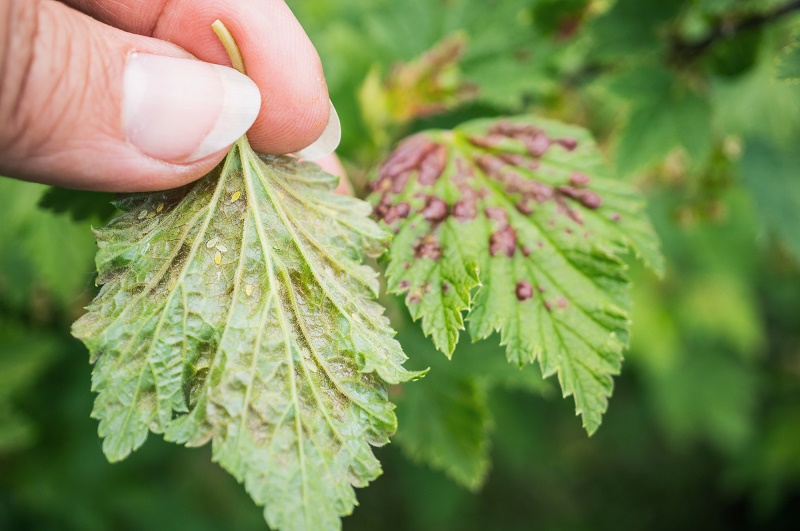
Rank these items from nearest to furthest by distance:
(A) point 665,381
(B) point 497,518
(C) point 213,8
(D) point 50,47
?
1. (D) point 50,47
2. (C) point 213,8
3. (A) point 665,381
4. (B) point 497,518

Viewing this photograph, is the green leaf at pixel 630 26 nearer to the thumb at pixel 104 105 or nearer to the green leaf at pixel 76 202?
the thumb at pixel 104 105

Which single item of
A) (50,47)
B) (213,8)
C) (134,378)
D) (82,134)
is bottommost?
(134,378)

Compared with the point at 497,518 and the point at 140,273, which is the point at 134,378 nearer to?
the point at 140,273

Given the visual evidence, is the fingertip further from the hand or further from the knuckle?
the knuckle

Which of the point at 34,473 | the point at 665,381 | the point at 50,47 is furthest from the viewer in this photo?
the point at 665,381

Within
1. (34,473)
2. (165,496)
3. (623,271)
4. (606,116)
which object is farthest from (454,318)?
(165,496)

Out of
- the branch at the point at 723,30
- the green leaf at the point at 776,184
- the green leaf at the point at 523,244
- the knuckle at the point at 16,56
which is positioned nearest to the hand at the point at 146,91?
the knuckle at the point at 16,56
